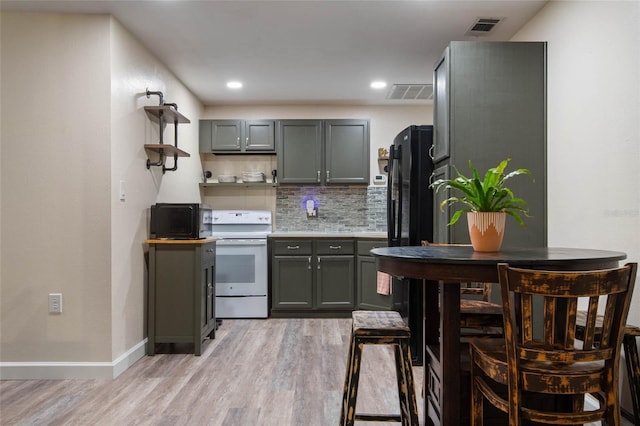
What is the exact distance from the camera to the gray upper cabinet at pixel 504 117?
246 centimetres

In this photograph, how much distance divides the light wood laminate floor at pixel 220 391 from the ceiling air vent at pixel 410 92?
2.69m

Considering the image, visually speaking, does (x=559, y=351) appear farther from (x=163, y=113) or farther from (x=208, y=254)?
(x=163, y=113)

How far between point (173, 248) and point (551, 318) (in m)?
2.71

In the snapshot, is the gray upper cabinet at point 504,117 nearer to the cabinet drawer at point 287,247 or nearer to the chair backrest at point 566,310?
the chair backrest at point 566,310

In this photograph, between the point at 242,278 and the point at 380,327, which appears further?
the point at 242,278

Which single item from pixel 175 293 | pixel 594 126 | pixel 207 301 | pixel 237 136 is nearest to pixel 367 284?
pixel 207 301

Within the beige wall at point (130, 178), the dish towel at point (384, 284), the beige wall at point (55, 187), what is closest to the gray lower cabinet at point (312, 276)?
the dish towel at point (384, 284)

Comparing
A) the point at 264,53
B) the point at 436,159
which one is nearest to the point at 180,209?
the point at 264,53

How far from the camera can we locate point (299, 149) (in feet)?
15.1

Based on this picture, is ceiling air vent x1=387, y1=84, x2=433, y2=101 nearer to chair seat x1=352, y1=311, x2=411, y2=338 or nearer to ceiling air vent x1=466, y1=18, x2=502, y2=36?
ceiling air vent x1=466, y1=18, x2=502, y2=36

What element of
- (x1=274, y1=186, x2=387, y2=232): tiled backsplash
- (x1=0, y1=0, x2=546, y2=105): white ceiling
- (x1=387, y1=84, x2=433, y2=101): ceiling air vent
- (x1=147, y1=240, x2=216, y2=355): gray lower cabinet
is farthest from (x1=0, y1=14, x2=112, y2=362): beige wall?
(x1=387, y1=84, x2=433, y2=101): ceiling air vent

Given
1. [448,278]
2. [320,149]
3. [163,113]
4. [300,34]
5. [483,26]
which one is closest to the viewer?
[448,278]

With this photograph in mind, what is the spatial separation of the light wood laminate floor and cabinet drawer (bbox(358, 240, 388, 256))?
1194mm

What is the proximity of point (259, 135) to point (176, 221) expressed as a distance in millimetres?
1825
